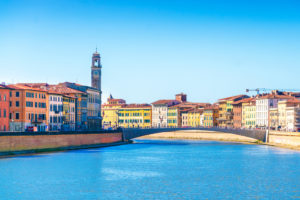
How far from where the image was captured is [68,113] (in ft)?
377

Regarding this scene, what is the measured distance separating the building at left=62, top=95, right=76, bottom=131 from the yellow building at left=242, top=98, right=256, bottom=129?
51.4 m

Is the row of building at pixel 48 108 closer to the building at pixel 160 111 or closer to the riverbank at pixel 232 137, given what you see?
the riverbank at pixel 232 137

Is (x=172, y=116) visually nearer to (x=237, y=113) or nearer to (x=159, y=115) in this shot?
(x=159, y=115)

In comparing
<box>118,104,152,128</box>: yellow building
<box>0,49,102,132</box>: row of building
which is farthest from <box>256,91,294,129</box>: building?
<box>118,104,152,128</box>: yellow building

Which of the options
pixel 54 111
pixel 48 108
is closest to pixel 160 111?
pixel 54 111

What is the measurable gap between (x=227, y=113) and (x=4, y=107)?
8560 centimetres

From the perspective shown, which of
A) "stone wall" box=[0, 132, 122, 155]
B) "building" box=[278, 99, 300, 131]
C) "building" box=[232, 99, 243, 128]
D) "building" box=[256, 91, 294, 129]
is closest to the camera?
"stone wall" box=[0, 132, 122, 155]

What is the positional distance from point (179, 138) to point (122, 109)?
46.4 meters

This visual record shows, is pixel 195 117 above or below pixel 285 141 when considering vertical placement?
above

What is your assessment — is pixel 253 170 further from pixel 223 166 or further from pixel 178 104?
pixel 178 104

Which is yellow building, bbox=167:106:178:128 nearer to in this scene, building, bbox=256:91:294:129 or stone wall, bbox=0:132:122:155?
building, bbox=256:91:294:129

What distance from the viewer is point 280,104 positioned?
135750 millimetres

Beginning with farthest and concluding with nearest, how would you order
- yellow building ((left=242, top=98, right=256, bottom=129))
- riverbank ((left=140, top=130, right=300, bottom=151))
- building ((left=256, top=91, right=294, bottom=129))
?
yellow building ((left=242, top=98, right=256, bottom=129)) < building ((left=256, top=91, right=294, bottom=129)) < riverbank ((left=140, top=130, right=300, bottom=151))

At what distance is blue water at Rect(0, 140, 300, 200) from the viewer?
159 ft
